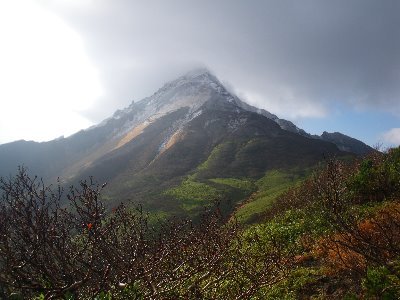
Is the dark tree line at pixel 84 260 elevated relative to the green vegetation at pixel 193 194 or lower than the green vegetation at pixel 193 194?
elevated

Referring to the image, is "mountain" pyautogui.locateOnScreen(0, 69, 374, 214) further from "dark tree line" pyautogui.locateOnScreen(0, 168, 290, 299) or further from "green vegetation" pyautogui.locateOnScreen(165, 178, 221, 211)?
"dark tree line" pyautogui.locateOnScreen(0, 168, 290, 299)

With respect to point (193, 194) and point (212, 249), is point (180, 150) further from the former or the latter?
point (212, 249)

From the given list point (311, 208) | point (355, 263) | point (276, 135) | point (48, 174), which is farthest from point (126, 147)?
point (355, 263)

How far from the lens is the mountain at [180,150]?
2970 inches

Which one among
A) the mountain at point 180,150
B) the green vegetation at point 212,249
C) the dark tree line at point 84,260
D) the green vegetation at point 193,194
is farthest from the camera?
the mountain at point 180,150

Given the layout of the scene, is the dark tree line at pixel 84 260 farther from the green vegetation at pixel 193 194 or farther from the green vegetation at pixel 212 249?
the green vegetation at pixel 193 194

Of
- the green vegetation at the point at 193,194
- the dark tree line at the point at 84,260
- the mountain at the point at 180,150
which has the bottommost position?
the green vegetation at the point at 193,194

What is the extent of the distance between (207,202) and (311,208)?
34.7 m

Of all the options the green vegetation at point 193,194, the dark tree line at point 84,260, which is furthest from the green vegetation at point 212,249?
the green vegetation at point 193,194

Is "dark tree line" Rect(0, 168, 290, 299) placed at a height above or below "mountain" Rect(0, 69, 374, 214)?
below

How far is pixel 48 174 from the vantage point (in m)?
136

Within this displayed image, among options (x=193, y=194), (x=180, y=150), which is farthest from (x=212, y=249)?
(x=180, y=150)

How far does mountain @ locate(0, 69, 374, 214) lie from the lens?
247ft

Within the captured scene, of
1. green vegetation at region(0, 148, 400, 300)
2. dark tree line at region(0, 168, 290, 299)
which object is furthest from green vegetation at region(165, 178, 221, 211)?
dark tree line at region(0, 168, 290, 299)
